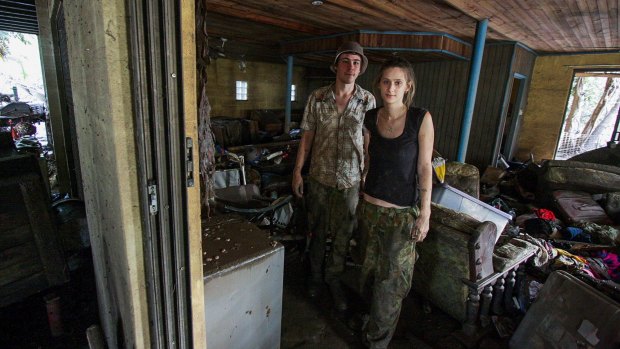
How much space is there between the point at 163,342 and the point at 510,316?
2.61 meters

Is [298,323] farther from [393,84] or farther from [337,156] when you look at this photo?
[393,84]

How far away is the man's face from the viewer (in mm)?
2300

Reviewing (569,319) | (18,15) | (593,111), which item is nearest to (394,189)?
(569,319)

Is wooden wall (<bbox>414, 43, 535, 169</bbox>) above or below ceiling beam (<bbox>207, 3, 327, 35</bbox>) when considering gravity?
below

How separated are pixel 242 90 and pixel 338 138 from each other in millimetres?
12816

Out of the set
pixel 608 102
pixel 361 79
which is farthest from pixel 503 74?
pixel 608 102

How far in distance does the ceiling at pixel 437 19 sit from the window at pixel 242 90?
689cm

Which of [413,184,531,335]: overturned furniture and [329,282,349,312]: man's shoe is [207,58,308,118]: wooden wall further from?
[413,184,531,335]: overturned furniture

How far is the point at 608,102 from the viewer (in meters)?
13.6

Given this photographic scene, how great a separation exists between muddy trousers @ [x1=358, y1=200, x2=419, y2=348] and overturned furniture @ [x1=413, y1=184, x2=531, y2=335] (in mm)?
458

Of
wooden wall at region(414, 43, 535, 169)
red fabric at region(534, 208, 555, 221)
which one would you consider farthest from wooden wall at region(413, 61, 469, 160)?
red fabric at region(534, 208, 555, 221)

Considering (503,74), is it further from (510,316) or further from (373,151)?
(373,151)

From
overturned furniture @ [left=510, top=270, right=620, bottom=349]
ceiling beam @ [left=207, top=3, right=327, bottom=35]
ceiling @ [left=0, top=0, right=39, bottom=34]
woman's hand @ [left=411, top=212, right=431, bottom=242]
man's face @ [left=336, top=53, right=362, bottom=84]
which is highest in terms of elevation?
ceiling beam @ [left=207, top=3, right=327, bottom=35]

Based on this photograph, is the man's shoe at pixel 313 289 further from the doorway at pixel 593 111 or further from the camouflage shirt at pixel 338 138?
the doorway at pixel 593 111
